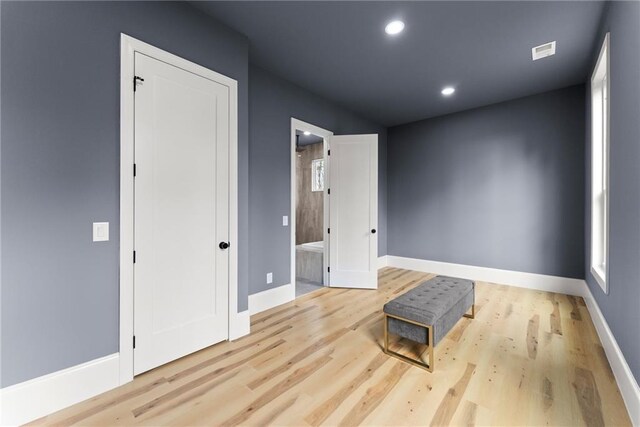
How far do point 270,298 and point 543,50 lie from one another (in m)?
4.10

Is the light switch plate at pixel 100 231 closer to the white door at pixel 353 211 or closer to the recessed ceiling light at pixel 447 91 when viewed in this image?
the white door at pixel 353 211

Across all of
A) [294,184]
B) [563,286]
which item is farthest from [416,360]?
[563,286]

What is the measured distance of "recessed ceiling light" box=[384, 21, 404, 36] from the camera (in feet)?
8.12

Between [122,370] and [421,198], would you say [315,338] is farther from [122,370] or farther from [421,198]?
[421,198]

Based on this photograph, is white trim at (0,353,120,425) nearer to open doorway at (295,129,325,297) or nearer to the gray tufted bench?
the gray tufted bench

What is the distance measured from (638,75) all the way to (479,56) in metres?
1.68

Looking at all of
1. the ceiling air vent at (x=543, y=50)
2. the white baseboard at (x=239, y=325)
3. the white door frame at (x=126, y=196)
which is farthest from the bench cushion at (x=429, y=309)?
the ceiling air vent at (x=543, y=50)

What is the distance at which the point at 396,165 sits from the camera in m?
5.54

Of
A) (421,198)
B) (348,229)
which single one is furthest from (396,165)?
(348,229)

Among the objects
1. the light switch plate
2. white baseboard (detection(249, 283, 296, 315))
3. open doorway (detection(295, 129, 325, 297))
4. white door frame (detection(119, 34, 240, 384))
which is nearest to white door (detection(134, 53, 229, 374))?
white door frame (detection(119, 34, 240, 384))

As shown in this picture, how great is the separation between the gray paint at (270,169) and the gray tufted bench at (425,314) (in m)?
1.63

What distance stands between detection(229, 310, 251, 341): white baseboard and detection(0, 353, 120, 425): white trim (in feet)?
Answer: 2.89

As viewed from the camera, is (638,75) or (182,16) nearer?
(638,75)

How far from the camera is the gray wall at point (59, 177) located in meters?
1.57
